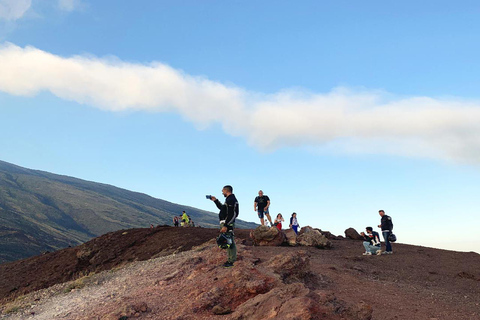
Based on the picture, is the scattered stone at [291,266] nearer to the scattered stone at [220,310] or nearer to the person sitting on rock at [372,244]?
the scattered stone at [220,310]

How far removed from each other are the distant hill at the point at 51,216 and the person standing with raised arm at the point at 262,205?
52220 millimetres

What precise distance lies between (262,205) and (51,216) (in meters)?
101

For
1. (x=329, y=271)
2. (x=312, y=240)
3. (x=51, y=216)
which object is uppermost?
(x=312, y=240)

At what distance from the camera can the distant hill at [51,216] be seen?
233ft

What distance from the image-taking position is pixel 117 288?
1411 cm

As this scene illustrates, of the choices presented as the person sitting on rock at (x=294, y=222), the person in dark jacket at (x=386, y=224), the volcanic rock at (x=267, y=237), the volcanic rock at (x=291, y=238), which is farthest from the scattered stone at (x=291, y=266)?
the person sitting on rock at (x=294, y=222)

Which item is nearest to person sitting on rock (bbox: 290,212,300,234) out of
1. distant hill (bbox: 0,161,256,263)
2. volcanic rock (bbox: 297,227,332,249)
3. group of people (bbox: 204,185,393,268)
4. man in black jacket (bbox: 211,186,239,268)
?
group of people (bbox: 204,185,393,268)

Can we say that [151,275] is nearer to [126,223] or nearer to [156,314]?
[156,314]

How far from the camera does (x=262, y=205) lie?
21078 mm

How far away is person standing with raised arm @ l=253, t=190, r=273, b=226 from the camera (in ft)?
68.9

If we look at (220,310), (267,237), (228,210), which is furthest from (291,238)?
(220,310)

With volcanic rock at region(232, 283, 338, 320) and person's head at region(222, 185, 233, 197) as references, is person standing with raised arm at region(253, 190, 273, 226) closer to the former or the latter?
person's head at region(222, 185, 233, 197)

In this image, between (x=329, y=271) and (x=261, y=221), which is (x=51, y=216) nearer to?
(x=261, y=221)

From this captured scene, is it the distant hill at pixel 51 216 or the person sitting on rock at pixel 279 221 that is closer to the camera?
the person sitting on rock at pixel 279 221
